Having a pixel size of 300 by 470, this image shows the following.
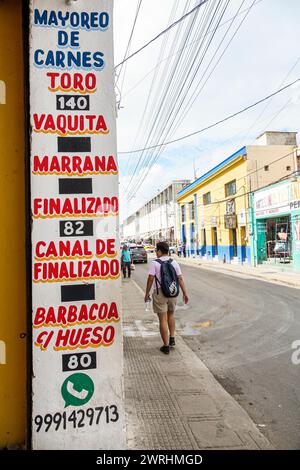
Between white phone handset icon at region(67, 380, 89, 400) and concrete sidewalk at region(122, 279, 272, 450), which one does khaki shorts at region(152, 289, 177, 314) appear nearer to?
concrete sidewalk at region(122, 279, 272, 450)

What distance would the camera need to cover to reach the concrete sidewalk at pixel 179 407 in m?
3.13

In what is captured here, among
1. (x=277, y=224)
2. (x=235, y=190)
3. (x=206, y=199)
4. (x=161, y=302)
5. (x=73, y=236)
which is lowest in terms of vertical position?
(x=161, y=302)

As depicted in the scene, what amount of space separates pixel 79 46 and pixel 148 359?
4256 mm

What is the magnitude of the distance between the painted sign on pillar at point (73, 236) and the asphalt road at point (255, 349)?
1.75m

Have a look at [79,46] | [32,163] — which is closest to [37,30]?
[79,46]

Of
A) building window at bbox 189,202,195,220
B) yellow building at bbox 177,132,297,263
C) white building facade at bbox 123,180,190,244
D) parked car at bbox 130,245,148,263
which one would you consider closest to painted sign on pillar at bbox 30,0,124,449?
yellow building at bbox 177,132,297,263

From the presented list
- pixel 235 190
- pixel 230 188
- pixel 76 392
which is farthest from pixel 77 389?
pixel 230 188

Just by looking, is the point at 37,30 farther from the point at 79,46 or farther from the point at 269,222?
the point at 269,222

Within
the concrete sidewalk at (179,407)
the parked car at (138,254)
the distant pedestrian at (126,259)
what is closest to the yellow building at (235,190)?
the parked car at (138,254)

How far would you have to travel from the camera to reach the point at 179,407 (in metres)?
3.80

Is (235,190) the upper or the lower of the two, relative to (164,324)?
upper

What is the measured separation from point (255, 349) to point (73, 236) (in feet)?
14.6

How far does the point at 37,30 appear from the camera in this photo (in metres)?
2.72

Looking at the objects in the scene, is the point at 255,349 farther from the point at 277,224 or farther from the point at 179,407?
the point at 277,224
